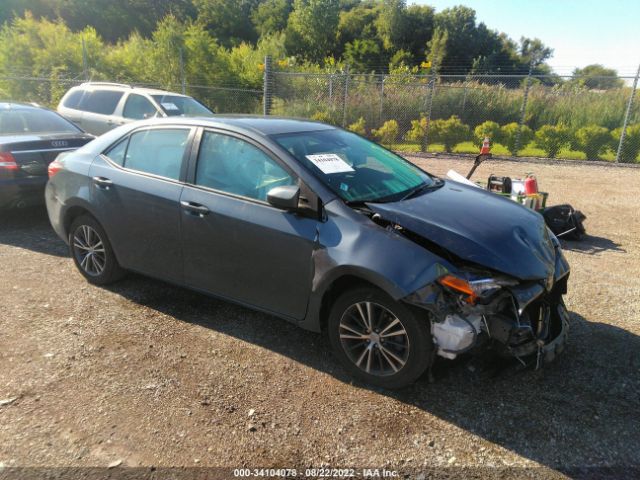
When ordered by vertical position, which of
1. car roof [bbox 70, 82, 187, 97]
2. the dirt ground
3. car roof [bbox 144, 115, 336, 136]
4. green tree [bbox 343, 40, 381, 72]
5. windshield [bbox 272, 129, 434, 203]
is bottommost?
the dirt ground

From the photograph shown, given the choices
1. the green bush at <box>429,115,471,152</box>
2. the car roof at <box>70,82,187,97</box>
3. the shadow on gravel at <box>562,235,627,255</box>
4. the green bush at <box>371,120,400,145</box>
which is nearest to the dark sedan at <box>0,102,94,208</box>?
the car roof at <box>70,82,187,97</box>

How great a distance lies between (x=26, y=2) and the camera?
54.3 metres

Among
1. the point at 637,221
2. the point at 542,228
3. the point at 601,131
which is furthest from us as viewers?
the point at 601,131

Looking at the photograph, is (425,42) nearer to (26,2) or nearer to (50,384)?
(26,2)

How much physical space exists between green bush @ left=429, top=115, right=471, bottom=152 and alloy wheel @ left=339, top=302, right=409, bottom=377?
12901mm

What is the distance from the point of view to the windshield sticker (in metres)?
3.37

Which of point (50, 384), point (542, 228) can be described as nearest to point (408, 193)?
point (542, 228)

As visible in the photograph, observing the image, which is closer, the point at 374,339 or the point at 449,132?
the point at 374,339

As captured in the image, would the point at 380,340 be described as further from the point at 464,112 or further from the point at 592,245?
the point at 464,112

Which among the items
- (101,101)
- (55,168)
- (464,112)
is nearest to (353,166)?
(55,168)

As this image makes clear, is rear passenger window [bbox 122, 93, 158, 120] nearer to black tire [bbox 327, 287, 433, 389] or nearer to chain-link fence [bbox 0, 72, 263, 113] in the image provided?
chain-link fence [bbox 0, 72, 263, 113]

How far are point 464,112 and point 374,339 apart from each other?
15.5 meters

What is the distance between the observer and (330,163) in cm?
345

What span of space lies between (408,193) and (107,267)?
9.29 feet
